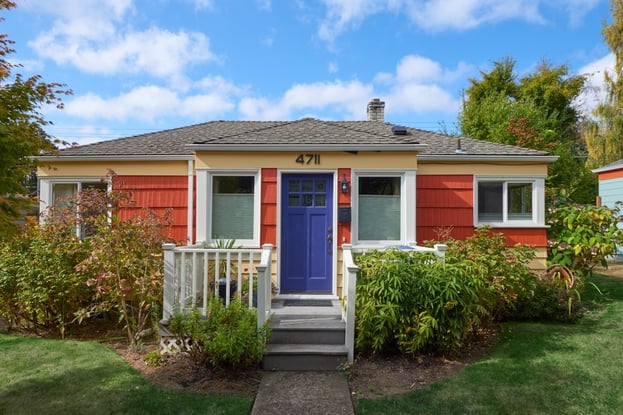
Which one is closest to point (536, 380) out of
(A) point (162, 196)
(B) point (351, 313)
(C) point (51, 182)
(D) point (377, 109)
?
(B) point (351, 313)

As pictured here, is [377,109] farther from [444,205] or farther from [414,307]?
[414,307]

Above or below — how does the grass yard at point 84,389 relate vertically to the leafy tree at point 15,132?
below

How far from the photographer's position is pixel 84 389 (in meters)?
3.46

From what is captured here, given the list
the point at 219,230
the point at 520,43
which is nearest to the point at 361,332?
A: the point at 219,230

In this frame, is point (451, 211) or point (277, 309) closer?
point (277, 309)

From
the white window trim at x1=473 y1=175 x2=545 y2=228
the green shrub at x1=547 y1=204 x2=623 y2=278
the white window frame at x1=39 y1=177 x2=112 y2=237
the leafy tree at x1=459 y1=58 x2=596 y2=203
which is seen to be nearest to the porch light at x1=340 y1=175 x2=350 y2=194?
the white window trim at x1=473 y1=175 x2=545 y2=228

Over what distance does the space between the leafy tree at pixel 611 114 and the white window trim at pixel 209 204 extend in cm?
1776

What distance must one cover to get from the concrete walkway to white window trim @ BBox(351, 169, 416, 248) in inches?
95.4

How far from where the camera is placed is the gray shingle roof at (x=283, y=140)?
5.67 m

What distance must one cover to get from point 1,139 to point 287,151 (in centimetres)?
375

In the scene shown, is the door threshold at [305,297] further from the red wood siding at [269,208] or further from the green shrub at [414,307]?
the green shrub at [414,307]

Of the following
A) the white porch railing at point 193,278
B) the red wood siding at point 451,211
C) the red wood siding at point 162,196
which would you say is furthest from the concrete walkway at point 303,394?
the red wood siding at point 162,196

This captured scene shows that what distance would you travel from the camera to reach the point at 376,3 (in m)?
8.45

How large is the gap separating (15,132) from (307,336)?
3.72 metres
